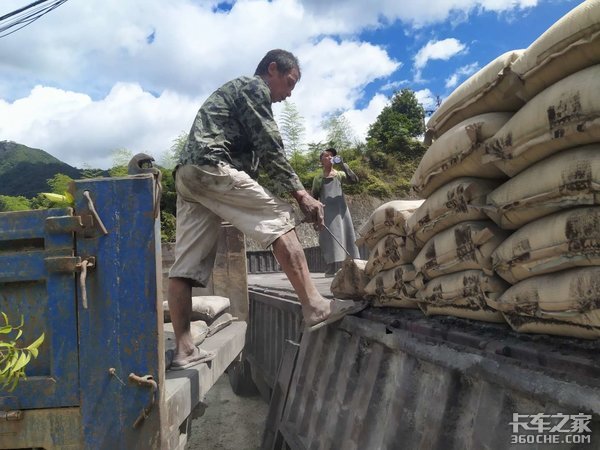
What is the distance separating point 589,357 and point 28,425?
176cm

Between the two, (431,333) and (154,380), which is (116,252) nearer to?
(154,380)

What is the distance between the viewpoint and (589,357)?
117 cm

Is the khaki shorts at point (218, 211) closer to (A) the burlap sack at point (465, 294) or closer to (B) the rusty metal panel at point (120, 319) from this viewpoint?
(B) the rusty metal panel at point (120, 319)

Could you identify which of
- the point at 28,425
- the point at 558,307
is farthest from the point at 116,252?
the point at 558,307

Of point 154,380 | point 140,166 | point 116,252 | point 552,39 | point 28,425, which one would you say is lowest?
point 28,425

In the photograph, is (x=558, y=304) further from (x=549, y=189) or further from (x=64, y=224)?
(x=64, y=224)

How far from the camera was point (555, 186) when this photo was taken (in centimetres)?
135

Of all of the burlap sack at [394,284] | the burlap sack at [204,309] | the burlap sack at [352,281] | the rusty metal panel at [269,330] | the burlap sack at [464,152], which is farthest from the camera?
the rusty metal panel at [269,330]

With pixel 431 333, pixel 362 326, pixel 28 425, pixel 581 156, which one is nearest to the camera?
pixel 581 156

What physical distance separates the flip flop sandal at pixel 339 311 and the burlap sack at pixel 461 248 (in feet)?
2.10

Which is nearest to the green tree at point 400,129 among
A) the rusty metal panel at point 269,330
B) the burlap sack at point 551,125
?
the rusty metal panel at point 269,330

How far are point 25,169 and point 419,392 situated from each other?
6180 centimetres

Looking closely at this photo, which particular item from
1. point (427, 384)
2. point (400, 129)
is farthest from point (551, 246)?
point (400, 129)

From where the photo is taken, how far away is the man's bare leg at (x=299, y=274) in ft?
8.01
